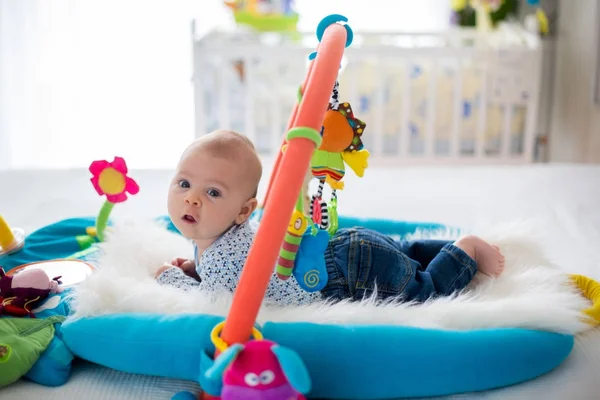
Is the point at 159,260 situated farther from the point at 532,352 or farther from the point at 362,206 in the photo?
the point at 362,206

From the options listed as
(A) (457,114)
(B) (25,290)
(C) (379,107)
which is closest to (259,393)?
(B) (25,290)

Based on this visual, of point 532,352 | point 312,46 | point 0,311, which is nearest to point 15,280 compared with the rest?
point 0,311

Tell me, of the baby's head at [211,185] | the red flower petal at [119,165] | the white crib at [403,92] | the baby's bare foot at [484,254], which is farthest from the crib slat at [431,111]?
the baby's head at [211,185]

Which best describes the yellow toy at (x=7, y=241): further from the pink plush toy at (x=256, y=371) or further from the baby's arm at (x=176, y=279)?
the pink plush toy at (x=256, y=371)

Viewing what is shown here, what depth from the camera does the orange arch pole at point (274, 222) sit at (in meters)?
0.77

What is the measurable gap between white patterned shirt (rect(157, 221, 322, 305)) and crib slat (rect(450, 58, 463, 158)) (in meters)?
1.99

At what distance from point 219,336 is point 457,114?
2241mm

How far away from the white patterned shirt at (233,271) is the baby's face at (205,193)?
0.03m

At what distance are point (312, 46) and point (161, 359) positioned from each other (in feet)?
7.10

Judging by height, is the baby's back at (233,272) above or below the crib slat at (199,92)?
below

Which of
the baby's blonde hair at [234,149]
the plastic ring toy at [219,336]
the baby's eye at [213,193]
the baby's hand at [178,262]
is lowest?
the baby's hand at [178,262]

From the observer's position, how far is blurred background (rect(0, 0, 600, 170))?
282 centimetres

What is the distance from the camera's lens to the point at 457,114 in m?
2.86

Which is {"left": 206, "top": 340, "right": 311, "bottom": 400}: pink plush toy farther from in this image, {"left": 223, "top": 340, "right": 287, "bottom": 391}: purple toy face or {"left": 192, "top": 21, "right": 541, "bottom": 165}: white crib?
{"left": 192, "top": 21, "right": 541, "bottom": 165}: white crib
